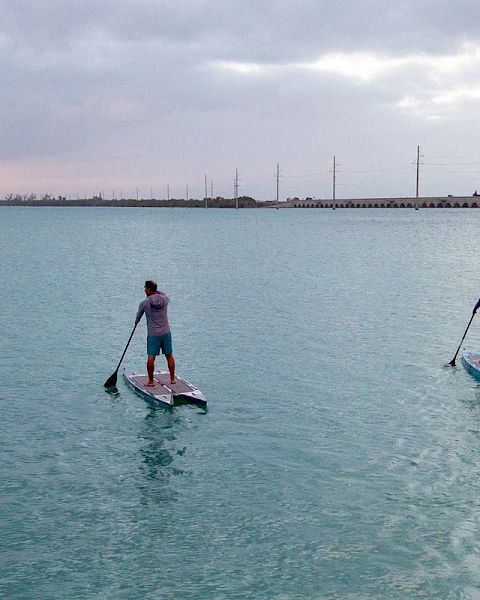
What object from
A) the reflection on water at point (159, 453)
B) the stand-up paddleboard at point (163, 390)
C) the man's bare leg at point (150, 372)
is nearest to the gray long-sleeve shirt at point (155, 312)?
the man's bare leg at point (150, 372)

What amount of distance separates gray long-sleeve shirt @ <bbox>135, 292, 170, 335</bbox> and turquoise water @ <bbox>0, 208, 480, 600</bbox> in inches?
74.9

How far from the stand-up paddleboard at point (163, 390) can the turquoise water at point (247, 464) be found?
34cm

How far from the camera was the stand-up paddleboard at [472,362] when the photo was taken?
18.8 meters

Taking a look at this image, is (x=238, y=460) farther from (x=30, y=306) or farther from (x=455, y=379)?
(x=30, y=306)

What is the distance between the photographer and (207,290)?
38.9 metres

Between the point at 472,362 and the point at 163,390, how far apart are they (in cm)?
871

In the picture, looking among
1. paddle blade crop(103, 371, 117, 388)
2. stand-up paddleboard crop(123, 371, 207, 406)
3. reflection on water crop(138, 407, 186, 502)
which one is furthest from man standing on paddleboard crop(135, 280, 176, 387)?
paddle blade crop(103, 371, 117, 388)

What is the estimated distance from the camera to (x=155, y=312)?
52.4ft

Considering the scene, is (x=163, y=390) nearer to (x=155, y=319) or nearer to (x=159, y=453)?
(x=155, y=319)

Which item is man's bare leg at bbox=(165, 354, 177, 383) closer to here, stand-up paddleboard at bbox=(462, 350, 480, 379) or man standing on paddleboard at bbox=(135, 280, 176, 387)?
man standing on paddleboard at bbox=(135, 280, 176, 387)

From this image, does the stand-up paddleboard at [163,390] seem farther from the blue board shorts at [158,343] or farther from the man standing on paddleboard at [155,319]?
the blue board shorts at [158,343]

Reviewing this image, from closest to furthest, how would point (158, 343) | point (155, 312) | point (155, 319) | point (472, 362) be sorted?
point (155, 312) → point (155, 319) → point (158, 343) → point (472, 362)

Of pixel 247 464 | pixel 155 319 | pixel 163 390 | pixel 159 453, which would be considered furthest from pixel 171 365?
pixel 247 464

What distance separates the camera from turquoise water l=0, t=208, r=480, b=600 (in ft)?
30.8
